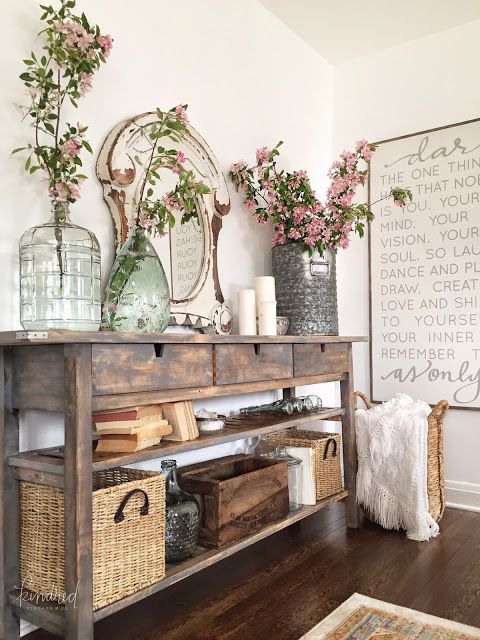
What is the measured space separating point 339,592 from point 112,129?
1.85m

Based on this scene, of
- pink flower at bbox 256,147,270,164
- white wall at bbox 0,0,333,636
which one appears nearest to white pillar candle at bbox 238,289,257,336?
white wall at bbox 0,0,333,636

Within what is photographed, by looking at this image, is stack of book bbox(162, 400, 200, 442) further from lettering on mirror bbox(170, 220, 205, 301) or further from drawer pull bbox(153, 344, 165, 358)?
lettering on mirror bbox(170, 220, 205, 301)

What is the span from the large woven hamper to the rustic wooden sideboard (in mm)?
32

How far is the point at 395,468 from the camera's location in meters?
2.68

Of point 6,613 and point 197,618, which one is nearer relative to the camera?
point 6,613

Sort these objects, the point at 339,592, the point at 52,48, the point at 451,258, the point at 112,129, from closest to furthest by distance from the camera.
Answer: the point at 52,48 < the point at 339,592 < the point at 112,129 < the point at 451,258

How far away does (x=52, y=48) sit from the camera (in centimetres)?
182

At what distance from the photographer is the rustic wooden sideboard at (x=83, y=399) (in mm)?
1506

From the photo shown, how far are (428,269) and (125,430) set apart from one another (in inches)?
85.6

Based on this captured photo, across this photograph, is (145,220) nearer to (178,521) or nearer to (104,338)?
(104,338)

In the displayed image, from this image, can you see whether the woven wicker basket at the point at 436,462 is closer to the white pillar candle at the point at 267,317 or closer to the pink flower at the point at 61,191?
the white pillar candle at the point at 267,317

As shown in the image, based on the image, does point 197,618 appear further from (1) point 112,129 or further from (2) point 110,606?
(1) point 112,129

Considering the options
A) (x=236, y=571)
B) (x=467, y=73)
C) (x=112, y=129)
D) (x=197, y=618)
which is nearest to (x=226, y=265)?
(x=112, y=129)

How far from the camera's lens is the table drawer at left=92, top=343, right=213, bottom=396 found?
1.59 metres
